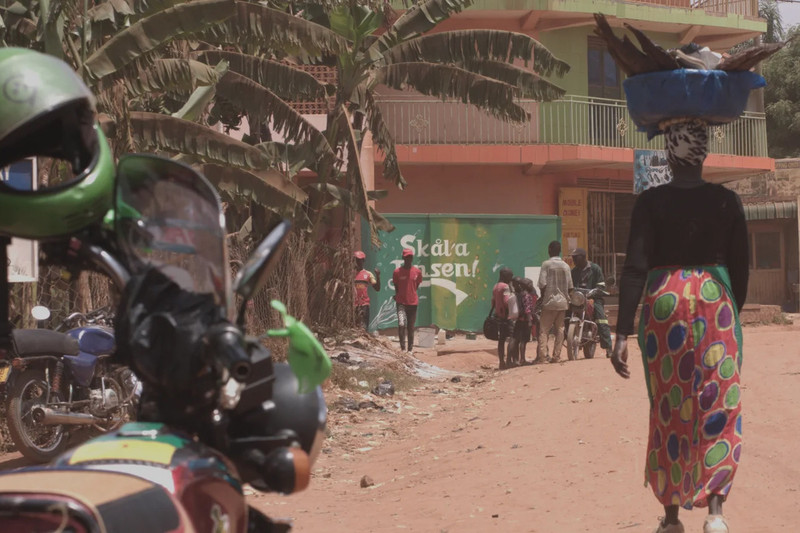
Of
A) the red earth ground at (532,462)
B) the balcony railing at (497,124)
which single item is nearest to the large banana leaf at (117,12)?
the red earth ground at (532,462)

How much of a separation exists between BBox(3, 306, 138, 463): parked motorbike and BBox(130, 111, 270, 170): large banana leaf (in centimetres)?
242

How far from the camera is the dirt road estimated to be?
6645mm

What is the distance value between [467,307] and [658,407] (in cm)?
1781

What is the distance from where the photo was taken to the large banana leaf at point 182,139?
10.8 meters

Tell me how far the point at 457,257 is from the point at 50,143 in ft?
68.1

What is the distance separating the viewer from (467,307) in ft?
75.8

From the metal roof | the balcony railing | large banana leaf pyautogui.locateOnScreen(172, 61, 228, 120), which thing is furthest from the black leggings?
the metal roof

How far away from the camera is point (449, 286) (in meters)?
23.1

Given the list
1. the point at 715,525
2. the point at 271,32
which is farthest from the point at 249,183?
the point at 715,525

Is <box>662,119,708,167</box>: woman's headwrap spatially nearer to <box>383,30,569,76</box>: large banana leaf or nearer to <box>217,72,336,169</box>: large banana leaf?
<box>217,72,336,169</box>: large banana leaf

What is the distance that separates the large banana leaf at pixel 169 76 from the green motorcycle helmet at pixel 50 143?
321 inches

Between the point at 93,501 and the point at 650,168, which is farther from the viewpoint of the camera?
the point at 650,168

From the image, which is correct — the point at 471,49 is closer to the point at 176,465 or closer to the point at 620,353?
the point at 620,353

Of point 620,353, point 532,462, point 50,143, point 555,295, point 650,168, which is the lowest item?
point 532,462
